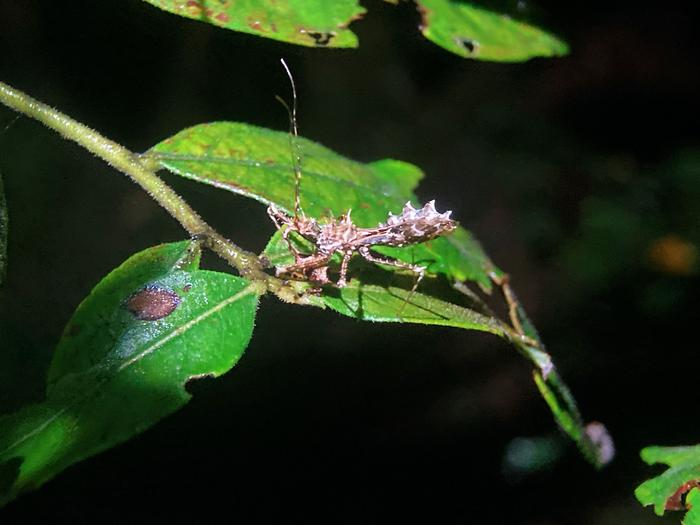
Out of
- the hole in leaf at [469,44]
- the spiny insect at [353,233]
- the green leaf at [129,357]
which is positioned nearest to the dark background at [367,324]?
the hole in leaf at [469,44]

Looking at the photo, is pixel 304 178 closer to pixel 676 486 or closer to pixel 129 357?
pixel 129 357

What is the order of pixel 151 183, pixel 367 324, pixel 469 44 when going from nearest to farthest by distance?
pixel 151 183, pixel 469 44, pixel 367 324

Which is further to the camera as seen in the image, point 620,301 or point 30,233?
point 620,301

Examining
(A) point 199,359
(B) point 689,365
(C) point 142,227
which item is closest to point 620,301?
(B) point 689,365

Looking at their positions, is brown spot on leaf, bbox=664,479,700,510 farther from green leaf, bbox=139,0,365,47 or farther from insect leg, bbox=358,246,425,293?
green leaf, bbox=139,0,365,47

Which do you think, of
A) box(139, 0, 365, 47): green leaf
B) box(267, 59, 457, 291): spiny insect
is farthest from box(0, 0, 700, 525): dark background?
box(267, 59, 457, 291): spiny insect

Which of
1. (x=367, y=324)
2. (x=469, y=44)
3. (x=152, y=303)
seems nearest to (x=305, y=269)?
(x=152, y=303)

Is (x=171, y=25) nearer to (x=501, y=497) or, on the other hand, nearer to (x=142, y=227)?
(x=142, y=227)
